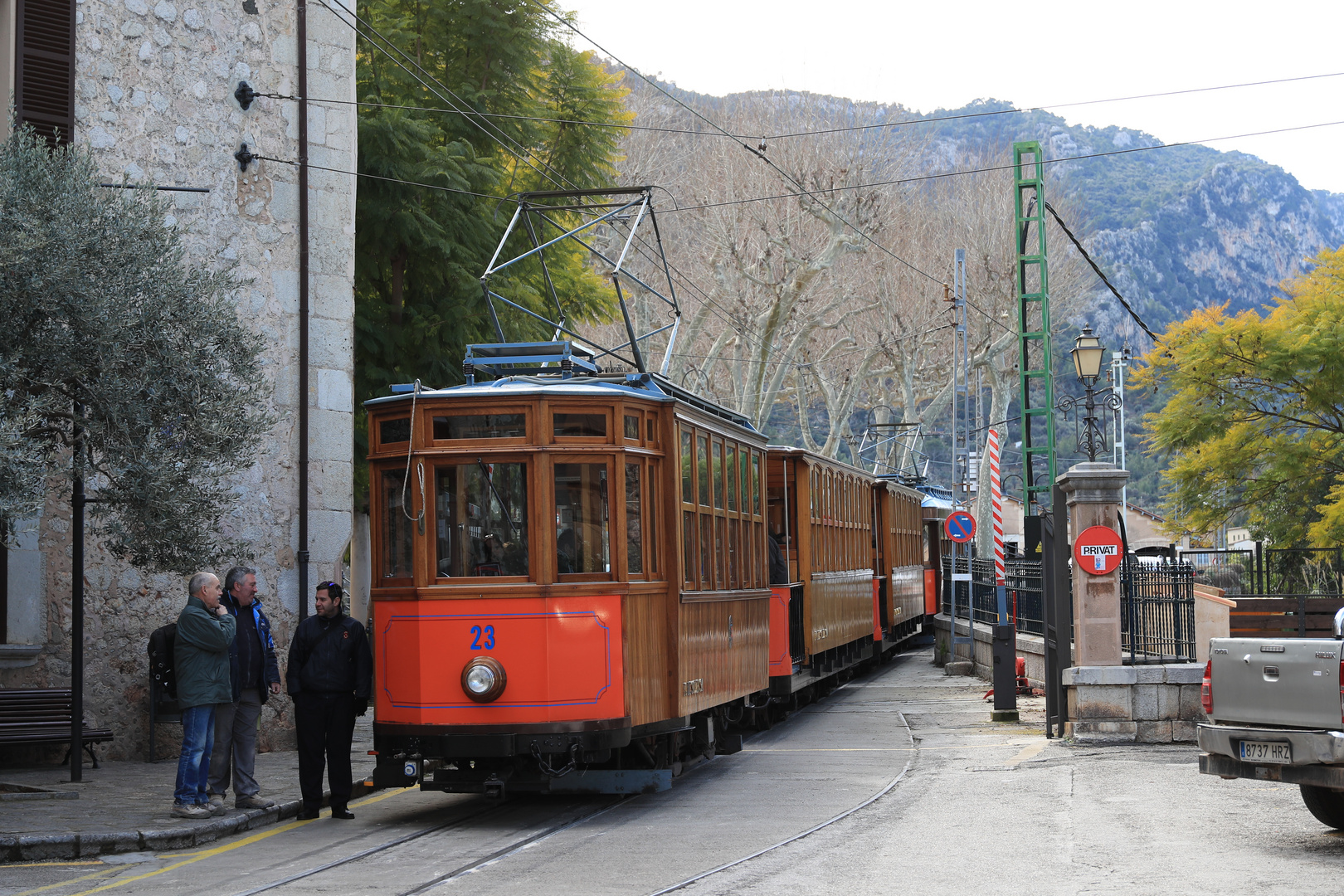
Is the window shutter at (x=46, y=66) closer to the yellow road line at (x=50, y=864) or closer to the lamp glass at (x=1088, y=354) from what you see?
the yellow road line at (x=50, y=864)

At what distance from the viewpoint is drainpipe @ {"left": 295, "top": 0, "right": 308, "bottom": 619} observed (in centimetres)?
1447

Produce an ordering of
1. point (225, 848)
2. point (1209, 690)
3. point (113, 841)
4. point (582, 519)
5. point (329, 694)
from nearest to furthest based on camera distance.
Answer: point (1209, 690) < point (113, 841) < point (225, 848) < point (582, 519) < point (329, 694)

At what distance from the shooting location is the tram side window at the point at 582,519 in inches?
403

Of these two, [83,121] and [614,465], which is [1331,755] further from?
[83,121]

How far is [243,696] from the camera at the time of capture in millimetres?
10633

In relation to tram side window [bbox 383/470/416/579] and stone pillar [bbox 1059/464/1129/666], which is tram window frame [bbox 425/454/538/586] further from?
stone pillar [bbox 1059/464/1129/666]

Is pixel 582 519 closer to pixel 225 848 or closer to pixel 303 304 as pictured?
pixel 225 848

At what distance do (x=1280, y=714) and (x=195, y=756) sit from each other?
21.8 feet

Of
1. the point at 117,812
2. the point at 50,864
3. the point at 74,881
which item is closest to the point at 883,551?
the point at 117,812

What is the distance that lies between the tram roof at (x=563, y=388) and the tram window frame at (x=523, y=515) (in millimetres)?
420

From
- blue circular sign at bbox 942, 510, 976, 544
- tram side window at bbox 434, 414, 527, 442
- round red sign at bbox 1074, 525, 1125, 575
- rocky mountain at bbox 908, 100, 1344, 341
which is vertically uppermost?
rocky mountain at bbox 908, 100, 1344, 341

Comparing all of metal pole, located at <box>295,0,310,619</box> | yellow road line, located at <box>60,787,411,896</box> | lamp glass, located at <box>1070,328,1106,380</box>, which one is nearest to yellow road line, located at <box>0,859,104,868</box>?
yellow road line, located at <box>60,787,411,896</box>

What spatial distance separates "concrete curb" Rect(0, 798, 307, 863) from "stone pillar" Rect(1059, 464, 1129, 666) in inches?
306

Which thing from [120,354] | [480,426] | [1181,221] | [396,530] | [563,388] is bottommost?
[396,530]
